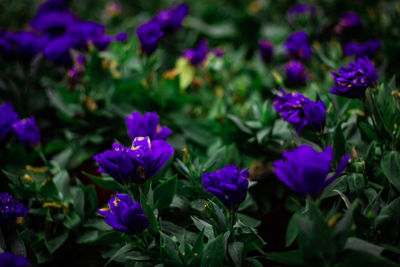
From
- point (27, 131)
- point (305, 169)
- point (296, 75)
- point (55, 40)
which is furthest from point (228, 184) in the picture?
point (55, 40)

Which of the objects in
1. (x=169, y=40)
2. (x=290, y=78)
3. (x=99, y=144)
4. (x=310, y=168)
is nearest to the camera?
(x=310, y=168)

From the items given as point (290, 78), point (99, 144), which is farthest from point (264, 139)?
point (99, 144)

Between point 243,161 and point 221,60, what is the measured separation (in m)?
0.55

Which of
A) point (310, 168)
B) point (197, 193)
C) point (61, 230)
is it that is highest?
point (310, 168)

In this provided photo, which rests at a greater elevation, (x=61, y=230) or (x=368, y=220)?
(x=368, y=220)

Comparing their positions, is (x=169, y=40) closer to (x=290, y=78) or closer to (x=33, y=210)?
(x=290, y=78)

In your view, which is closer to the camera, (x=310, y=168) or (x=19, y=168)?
(x=310, y=168)

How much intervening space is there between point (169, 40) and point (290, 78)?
577 mm

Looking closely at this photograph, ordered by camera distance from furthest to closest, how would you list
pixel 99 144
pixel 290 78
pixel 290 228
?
1. pixel 290 78
2. pixel 99 144
3. pixel 290 228

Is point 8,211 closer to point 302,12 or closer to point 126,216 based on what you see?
point 126,216

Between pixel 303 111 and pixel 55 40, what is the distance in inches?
37.0

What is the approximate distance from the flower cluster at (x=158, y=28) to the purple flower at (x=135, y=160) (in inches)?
18.8

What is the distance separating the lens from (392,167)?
0.71 m

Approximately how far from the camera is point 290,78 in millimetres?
1253
